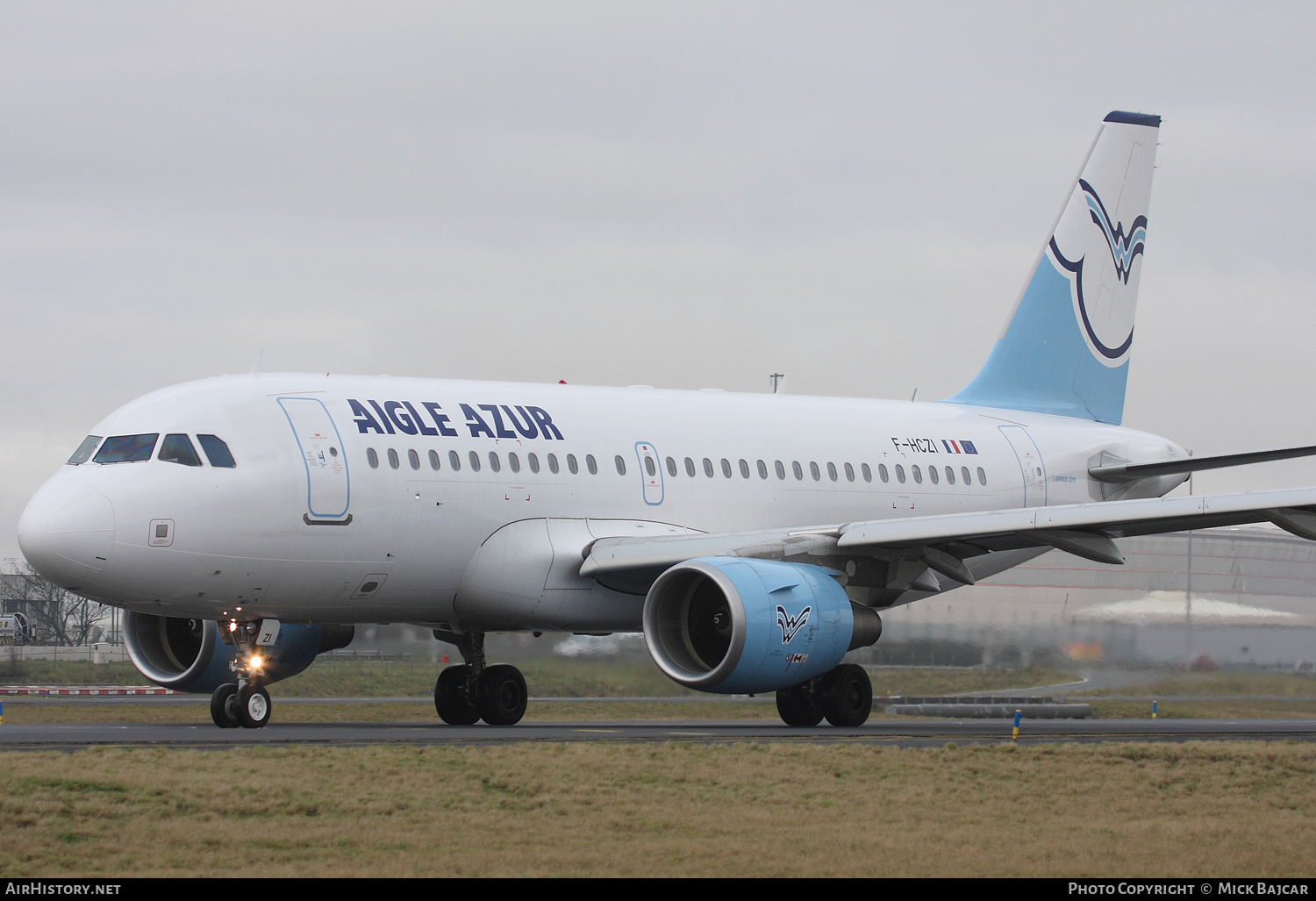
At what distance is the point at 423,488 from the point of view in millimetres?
20594

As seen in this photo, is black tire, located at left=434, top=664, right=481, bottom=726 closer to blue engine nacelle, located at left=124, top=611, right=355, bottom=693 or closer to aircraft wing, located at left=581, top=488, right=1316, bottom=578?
blue engine nacelle, located at left=124, top=611, right=355, bottom=693

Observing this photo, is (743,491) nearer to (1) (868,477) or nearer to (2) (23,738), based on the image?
(1) (868,477)

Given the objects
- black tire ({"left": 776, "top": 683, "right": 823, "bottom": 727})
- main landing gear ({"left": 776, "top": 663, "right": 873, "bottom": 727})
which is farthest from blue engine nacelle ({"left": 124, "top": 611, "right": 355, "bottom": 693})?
main landing gear ({"left": 776, "top": 663, "right": 873, "bottom": 727})

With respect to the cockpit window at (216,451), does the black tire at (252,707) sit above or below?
below

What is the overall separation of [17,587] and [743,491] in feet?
164

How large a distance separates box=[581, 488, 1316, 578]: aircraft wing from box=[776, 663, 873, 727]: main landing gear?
1567 mm

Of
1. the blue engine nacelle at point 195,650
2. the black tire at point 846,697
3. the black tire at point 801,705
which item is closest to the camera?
the blue engine nacelle at point 195,650

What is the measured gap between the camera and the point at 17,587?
216 feet

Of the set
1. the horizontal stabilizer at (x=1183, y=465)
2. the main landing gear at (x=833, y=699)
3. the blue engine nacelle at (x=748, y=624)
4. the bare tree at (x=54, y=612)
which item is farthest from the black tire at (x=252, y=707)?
the bare tree at (x=54, y=612)

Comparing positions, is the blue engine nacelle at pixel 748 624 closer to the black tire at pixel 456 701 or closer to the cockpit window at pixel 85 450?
the black tire at pixel 456 701

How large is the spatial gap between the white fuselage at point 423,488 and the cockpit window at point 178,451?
0.28 ft

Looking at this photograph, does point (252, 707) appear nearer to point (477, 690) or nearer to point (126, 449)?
point (126, 449)

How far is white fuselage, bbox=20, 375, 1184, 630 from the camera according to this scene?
18734mm

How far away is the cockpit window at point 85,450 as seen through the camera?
19.4 meters
